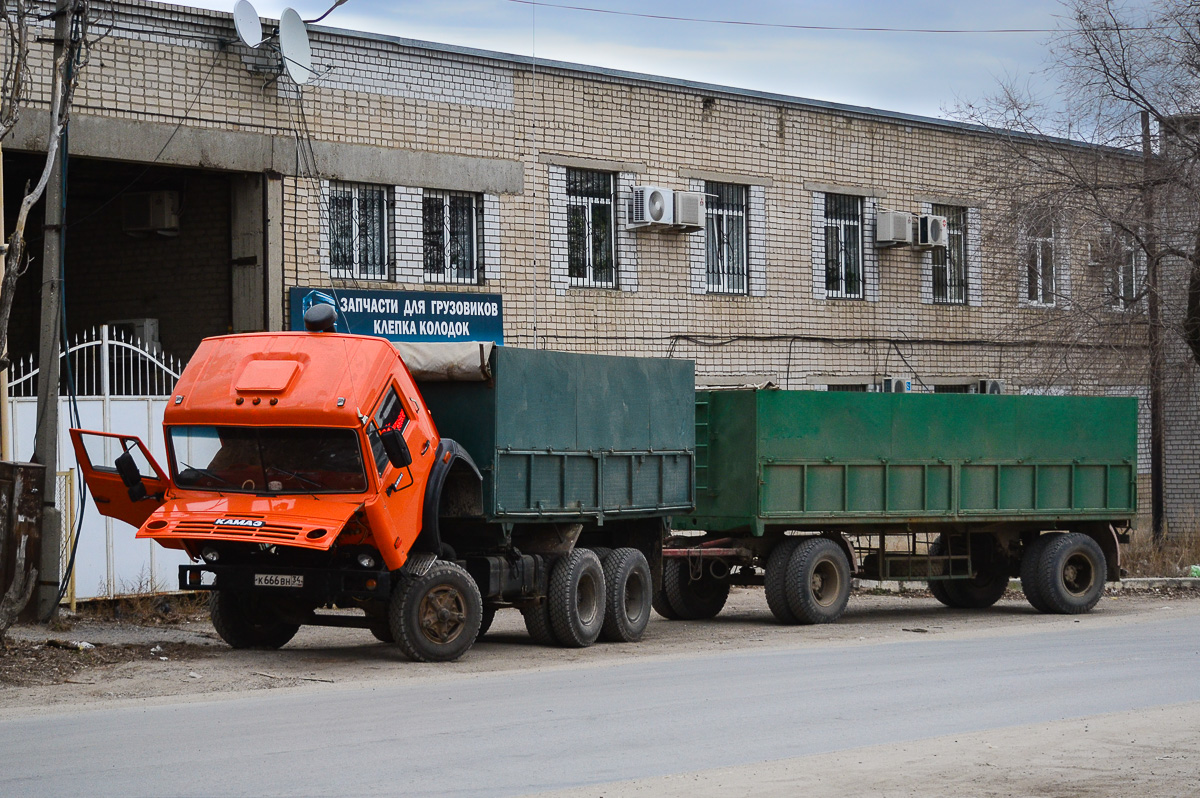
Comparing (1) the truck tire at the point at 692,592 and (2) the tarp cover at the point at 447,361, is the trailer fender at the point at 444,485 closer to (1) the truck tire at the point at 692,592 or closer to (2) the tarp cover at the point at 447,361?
(2) the tarp cover at the point at 447,361

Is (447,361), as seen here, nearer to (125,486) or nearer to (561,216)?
(125,486)

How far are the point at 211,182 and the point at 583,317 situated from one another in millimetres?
5699

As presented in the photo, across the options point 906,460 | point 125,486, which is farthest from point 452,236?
point 125,486

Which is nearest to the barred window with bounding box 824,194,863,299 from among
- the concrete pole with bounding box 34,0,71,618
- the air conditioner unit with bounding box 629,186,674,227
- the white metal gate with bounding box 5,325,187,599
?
the air conditioner unit with bounding box 629,186,674,227

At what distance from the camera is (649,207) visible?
22891 millimetres

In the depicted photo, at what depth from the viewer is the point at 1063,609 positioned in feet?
61.9

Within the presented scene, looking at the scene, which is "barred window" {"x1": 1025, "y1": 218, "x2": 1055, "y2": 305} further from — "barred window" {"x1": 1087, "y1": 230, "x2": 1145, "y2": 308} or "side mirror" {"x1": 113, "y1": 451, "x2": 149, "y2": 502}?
"side mirror" {"x1": 113, "y1": 451, "x2": 149, "y2": 502}

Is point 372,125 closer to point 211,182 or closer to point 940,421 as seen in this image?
point 211,182

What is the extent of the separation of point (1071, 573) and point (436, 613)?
9.63 m

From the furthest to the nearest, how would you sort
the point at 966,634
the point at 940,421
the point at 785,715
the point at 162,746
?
the point at 940,421 → the point at 966,634 → the point at 785,715 → the point at 162,746

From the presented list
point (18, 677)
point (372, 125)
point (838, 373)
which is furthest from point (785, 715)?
point (838, 373)

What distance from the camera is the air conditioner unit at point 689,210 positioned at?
915 inches

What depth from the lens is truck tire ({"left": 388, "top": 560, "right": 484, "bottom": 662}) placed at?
41.8 feet

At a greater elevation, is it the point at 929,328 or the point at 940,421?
the point at 929,328
